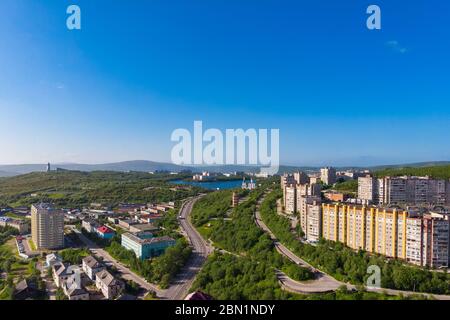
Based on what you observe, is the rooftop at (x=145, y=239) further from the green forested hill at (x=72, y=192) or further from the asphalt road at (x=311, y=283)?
the green forested hill at (x=72, y=192)

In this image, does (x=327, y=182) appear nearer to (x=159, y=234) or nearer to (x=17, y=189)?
(x=159, y=234)

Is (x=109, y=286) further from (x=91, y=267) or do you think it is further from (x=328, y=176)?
(x=328, y=176)

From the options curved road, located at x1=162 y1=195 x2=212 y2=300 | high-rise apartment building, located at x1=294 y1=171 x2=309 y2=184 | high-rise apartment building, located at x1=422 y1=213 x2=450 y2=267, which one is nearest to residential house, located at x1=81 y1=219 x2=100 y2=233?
curved road, located at x1=162 y1=195 x2=212 y2=300

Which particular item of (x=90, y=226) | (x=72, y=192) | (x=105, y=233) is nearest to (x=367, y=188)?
(x=105, y=233)

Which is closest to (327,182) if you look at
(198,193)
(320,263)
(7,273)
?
(198,193)

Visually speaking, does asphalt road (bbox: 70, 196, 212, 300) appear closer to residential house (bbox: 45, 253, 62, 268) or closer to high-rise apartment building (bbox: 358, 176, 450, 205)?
residential house (bbox: 45, 253, 62, 268)

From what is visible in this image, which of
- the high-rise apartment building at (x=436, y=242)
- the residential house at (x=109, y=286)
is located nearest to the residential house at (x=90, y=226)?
the residential house at (x=109, y=286)
